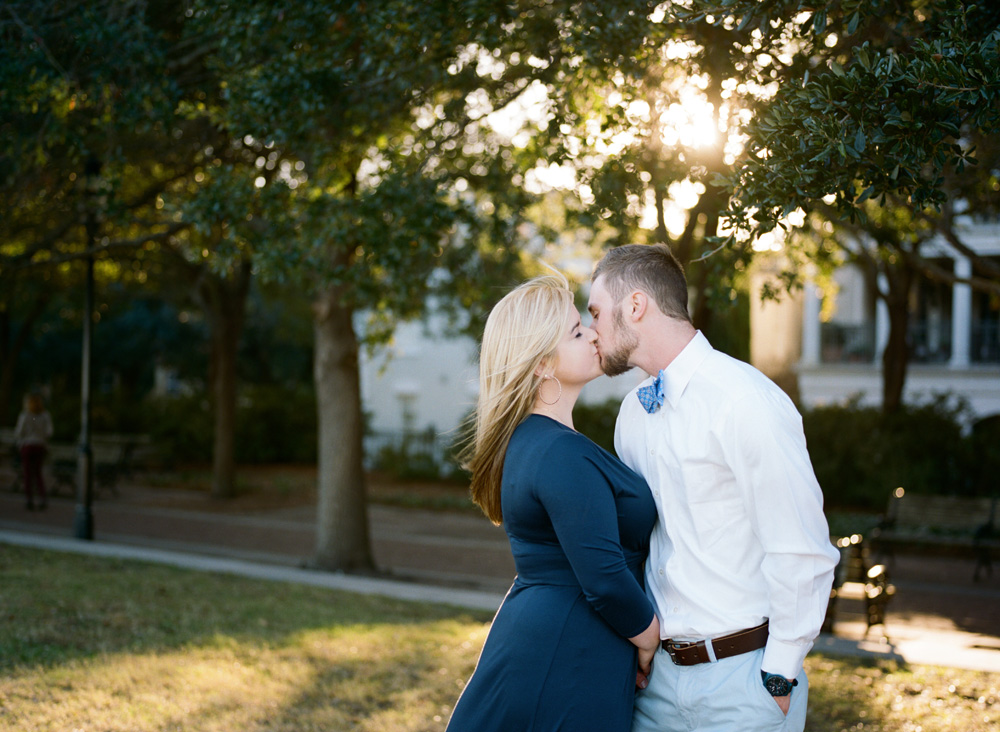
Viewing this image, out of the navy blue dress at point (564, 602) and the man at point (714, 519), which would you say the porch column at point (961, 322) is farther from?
the navy blue dress at point (564, 602)

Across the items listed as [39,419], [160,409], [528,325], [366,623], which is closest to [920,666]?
[366,623]

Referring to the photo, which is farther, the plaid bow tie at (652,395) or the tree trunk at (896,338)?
the tree trunk at (896,338)

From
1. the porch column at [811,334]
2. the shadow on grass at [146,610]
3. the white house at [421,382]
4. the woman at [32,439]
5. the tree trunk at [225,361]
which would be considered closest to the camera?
the shadow on grass at [146,610]

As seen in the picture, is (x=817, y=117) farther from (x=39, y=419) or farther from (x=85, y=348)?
(x=39, y=419)

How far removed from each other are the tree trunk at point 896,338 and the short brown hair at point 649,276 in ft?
52.7

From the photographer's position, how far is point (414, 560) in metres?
12.6

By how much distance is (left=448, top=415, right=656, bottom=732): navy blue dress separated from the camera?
2.45 m

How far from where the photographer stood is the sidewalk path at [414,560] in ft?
27.7

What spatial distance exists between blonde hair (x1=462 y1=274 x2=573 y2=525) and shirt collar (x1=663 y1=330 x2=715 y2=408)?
1.14ft

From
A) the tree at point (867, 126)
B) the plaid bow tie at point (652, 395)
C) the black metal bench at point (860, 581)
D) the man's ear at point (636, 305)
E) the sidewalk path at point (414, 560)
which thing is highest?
the tree at point (867, 126)

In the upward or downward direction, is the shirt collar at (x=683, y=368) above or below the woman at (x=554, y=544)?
above

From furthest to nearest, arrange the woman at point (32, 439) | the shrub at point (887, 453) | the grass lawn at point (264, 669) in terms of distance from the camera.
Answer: the shrub at point (887, 453) < the woman at point (32, 439) < the grass lawn at point (264, 669)

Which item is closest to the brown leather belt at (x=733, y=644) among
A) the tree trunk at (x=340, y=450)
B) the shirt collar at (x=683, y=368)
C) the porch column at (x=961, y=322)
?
the shirt collar at (x=683, y=368)

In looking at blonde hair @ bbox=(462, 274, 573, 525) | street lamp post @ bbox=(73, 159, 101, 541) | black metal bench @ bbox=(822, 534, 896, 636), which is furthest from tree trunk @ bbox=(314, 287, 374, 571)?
blonde hair @ bbox=(462, 274, 573, 525)
